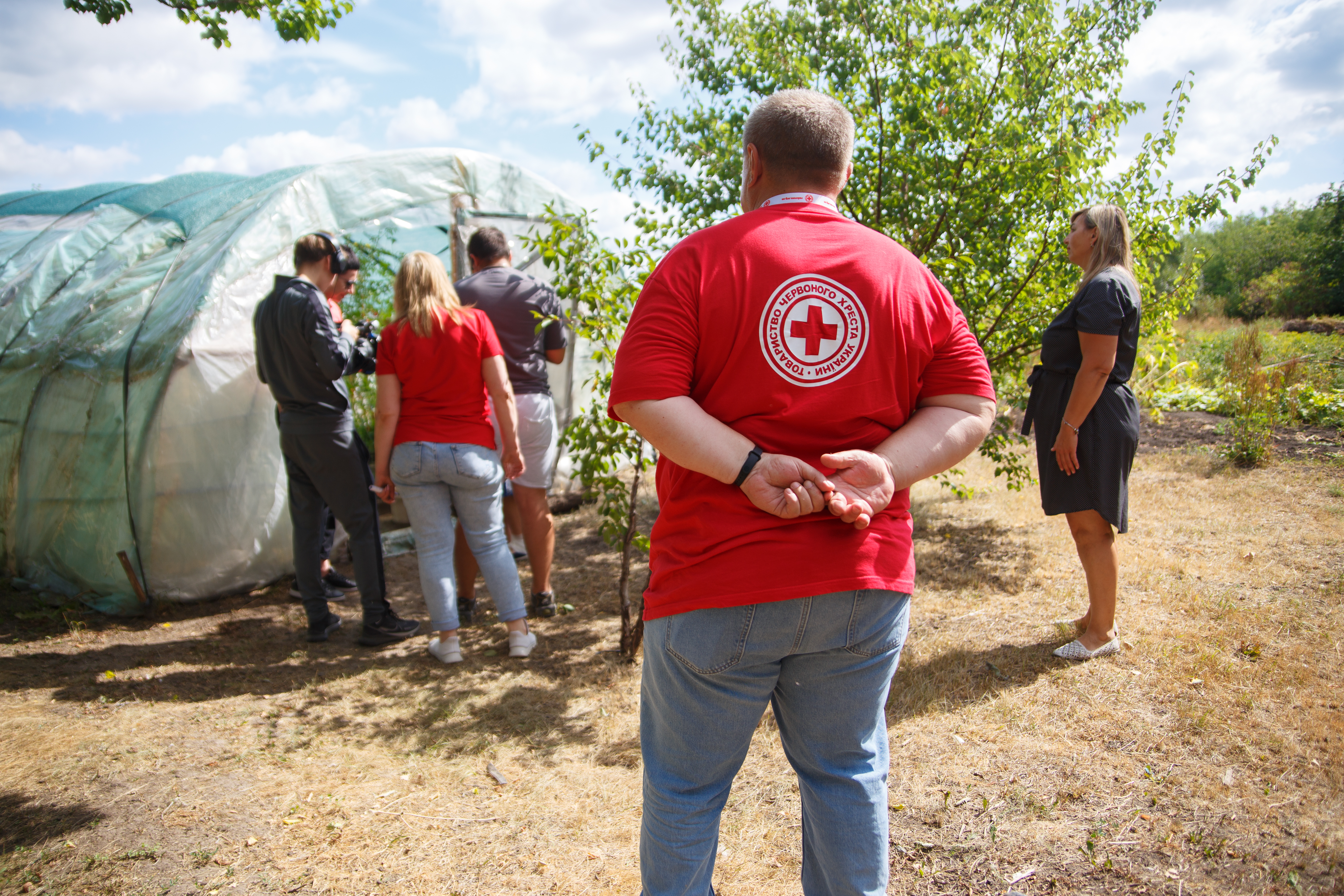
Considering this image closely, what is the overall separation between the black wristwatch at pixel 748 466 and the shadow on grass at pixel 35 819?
263 cm

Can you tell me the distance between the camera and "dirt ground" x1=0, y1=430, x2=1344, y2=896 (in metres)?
2.41

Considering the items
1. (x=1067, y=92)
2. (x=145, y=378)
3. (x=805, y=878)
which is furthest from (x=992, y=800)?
(x=145, y=378)

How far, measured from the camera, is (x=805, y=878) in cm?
169

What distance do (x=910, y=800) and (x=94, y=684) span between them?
3.86m

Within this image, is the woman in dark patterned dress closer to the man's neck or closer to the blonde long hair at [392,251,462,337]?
the man's neck

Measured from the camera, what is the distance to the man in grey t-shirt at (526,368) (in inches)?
181

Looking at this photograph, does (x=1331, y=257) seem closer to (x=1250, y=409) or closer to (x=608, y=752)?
(x=1250, y=409)

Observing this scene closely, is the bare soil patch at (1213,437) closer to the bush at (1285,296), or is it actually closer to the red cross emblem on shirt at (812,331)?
the red cross emblem on shirt at (812,331)

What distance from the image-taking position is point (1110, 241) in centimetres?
342

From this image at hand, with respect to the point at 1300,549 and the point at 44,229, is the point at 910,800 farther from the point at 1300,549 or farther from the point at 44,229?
the point at 44,229

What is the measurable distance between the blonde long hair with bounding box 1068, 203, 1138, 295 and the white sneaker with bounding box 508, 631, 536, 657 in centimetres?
310

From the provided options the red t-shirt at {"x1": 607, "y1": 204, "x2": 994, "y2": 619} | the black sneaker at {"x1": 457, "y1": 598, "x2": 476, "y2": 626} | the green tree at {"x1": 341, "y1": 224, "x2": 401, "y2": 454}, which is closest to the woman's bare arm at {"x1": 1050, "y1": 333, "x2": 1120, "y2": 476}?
the red t-shirt at {"x1": 607, "y1": 204, "x2": 994, "y2": 619}

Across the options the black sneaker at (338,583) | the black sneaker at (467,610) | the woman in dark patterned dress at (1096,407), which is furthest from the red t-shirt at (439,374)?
the woman in dark patterned dress at (1096,407)

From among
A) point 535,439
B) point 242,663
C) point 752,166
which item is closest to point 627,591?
point 535,439
